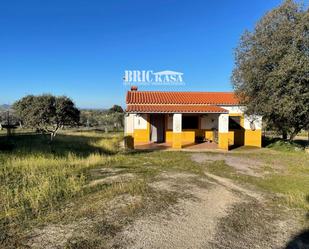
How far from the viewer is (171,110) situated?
20109mm

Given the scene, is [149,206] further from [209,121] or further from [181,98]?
[181,98]

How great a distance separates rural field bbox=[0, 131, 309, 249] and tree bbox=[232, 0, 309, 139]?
537cm

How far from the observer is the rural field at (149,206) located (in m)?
5.58

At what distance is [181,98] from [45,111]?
407 inches

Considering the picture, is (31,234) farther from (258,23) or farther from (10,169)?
(258,23)

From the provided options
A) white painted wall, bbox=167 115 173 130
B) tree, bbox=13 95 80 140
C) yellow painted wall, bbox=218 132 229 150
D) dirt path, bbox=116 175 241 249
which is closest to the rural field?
dirt path, bbox=116 175 241 249

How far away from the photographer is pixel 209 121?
23.6 m

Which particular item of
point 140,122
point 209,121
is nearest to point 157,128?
point 140,122

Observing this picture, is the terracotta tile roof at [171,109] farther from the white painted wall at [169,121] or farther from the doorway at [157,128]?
the doorway at [157,128]

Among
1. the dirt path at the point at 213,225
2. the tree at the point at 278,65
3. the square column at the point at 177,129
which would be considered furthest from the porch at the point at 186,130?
the dirt path at the point at 213,225

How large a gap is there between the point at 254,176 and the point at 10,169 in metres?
9.49

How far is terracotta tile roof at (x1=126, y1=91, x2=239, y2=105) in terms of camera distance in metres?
22.7

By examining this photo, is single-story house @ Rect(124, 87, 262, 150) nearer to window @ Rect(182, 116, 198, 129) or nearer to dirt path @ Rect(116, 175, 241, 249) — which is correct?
window @ Rect(182, 116, 198, 129)

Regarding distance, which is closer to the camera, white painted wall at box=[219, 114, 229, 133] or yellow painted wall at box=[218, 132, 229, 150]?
yellow painted wall at box=[218, 132, 229, 150]
